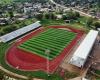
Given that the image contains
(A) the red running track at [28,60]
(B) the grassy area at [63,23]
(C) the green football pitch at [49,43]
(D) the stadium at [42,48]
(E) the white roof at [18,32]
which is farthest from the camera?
(B) the grassy area at [63,23]

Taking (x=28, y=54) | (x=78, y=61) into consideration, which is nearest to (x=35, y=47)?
(x=28, y=54)

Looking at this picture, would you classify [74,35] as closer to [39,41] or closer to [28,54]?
[39,41]

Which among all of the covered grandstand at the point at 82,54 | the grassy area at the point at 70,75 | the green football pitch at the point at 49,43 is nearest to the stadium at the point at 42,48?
the green football pitch at the point at 49,43

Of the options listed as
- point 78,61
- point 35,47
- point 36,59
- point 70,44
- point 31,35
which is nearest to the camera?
point 78,61

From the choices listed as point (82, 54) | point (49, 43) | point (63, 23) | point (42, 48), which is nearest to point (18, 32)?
point (49, 43)

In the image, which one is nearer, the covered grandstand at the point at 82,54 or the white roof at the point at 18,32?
the covered grandstand at the point at 82,54

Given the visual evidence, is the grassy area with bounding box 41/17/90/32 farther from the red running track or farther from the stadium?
the red running track

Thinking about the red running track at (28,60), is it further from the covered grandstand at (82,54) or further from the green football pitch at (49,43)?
the covered grandstand at (82,54)

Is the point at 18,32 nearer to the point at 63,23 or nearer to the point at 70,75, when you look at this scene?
the point at 63,23
